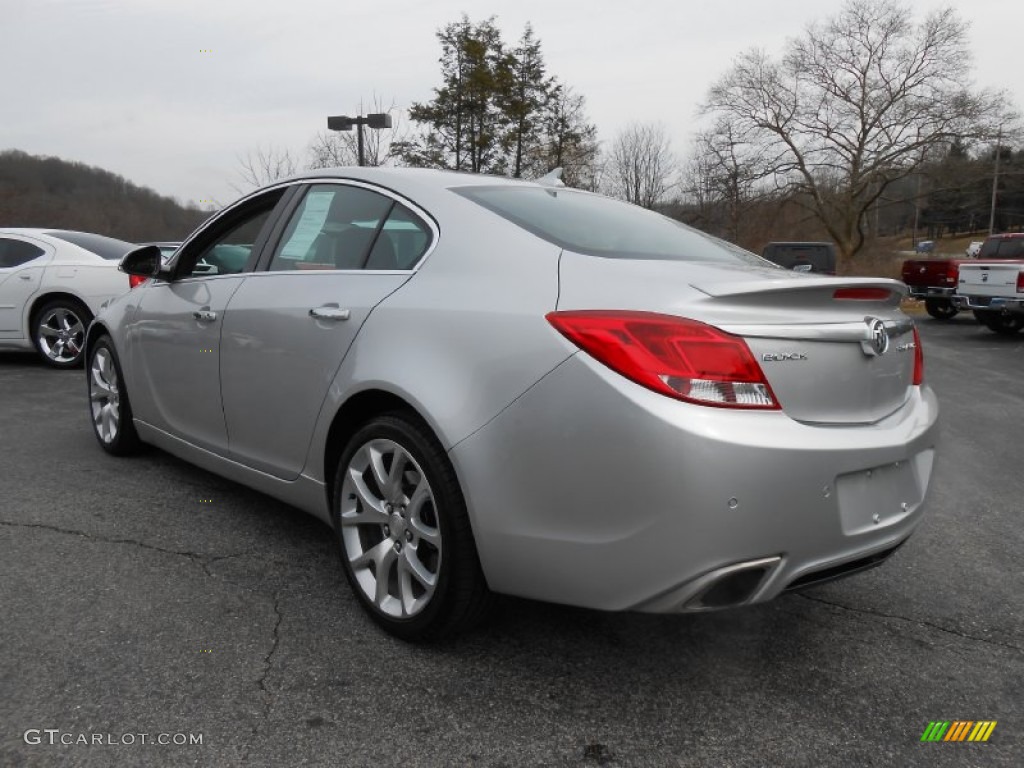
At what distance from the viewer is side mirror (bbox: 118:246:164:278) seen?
412cm

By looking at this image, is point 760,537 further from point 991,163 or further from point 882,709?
point 991,163

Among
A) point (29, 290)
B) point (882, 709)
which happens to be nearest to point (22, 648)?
point (882, 709)

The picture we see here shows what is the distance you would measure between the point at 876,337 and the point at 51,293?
842 centimetres

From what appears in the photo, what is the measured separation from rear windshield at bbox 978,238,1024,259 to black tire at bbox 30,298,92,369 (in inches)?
628

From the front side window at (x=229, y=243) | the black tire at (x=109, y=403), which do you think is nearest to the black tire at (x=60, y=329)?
the black tire at (x=109, y=403)

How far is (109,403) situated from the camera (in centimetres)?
A: 463

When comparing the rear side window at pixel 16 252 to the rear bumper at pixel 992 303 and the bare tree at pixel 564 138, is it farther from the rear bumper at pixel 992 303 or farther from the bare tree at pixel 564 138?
the bare tree at pixel 564 138

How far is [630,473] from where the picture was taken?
1.98 meters

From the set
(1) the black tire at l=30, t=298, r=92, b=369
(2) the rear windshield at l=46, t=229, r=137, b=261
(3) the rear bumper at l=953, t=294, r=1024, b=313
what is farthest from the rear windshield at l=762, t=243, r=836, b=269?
(1) the black tire at l=30, t=298, r=92, b=369

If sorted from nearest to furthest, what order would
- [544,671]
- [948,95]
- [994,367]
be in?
[544,671]
[994,367]
[948,95]

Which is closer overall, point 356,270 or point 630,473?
point 630,473

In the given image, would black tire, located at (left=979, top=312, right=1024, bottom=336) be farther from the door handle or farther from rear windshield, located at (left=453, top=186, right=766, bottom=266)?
the door handle

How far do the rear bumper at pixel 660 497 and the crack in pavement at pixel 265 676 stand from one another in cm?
69

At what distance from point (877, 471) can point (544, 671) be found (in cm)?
110
